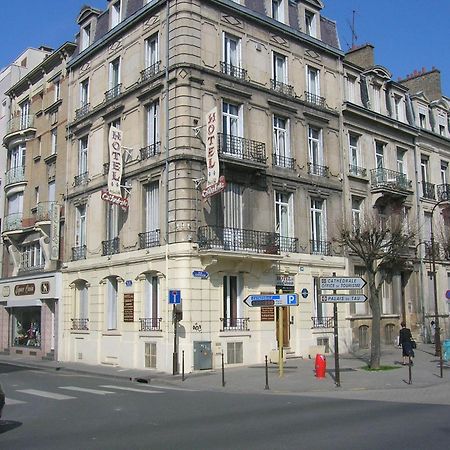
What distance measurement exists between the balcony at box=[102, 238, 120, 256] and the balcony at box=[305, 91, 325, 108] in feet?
34.4

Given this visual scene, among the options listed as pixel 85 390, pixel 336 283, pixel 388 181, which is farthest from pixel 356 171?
pixel 85 390

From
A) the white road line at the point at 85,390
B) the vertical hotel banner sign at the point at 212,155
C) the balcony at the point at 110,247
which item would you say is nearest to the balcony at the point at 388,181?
the vertical hotel banner sign at the point at 212,155

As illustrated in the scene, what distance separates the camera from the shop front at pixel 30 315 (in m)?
28.7

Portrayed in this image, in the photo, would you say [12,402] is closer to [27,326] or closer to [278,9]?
[27,326]

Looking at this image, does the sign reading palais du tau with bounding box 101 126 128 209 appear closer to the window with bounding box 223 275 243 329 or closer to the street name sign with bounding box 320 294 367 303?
the window with bounding box 223 275 243 329

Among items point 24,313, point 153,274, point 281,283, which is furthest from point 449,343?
point 24,313

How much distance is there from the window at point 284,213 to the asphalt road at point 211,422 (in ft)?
34.7

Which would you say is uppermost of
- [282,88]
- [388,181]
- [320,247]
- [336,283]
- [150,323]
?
[282,88]

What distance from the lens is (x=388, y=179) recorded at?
3020 cm

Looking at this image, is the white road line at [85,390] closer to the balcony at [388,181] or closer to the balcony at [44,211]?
the balcony at [44,211]

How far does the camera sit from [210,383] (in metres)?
17.8

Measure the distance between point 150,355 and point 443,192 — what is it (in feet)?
66.9

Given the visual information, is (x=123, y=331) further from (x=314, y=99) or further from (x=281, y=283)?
(x=314, y=99)

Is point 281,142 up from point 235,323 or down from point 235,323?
up
